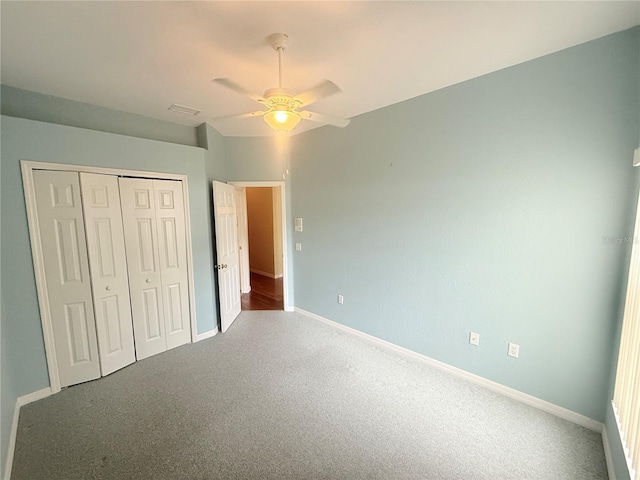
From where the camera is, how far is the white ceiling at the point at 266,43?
1452mm

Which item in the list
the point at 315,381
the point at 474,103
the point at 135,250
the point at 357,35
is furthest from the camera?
the point at 135,250

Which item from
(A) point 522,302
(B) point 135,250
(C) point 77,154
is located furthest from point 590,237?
(C) point 77,154

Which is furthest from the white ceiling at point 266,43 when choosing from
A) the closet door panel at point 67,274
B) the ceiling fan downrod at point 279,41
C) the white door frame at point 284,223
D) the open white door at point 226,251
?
the white door frame at point 284,223

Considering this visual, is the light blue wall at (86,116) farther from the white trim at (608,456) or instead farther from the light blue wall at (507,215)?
the white trim at (608,456)

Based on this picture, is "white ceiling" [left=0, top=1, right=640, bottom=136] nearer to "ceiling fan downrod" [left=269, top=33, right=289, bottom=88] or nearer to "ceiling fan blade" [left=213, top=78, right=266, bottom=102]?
"ceiling fan downrod" [left=269, top=33, right=289, bottom=88]

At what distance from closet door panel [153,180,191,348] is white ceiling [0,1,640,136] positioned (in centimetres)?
101

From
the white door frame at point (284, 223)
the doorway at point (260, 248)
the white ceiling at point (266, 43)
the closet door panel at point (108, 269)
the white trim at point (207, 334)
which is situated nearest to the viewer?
the white ceiling at point (266, 43)

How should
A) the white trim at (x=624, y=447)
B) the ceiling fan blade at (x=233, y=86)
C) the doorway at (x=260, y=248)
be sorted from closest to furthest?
1. the white trim at (x=624, y=447)
2. the ceiling fan blade at (x=233, y=86)
3. the doorway at (x=260, y=248)

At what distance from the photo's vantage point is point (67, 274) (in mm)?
2369

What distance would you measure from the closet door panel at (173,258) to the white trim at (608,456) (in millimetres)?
3765

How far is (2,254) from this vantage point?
2066 mm

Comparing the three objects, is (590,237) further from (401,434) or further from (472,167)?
(401,434)

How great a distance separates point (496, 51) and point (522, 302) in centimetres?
191

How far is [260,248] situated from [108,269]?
3875 millimetres
